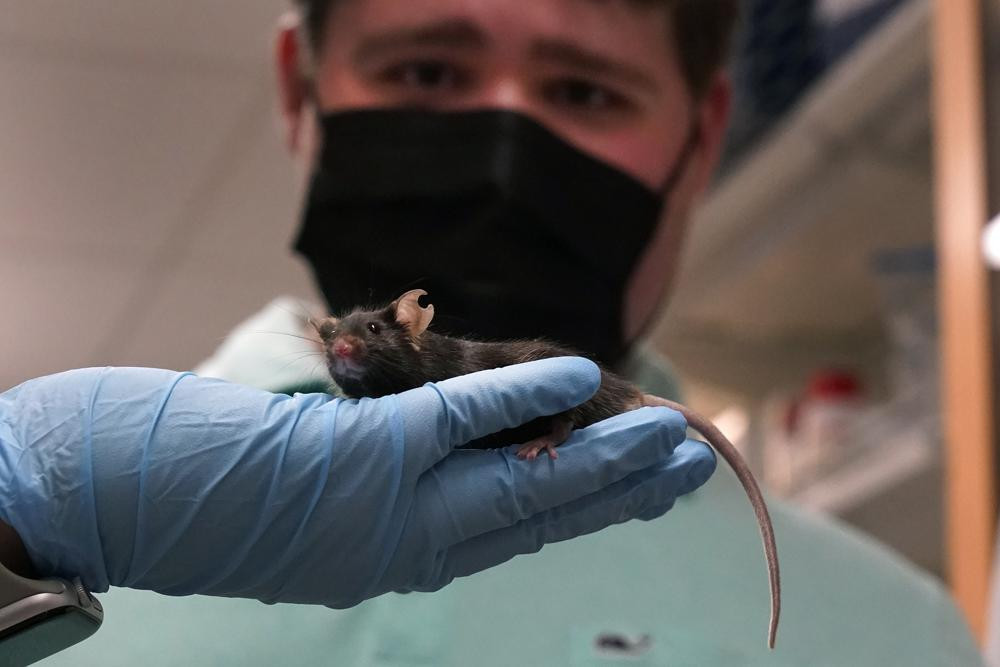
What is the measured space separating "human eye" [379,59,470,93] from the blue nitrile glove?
519 mm

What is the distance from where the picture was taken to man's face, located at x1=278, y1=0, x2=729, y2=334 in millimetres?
1257

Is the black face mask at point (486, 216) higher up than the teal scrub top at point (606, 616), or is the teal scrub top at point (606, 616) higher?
the black face mask at point (486, 216)

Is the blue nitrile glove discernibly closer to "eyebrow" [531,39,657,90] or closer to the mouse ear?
→ the mouse ear

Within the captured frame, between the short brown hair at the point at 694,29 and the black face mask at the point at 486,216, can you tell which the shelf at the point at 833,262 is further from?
the black face mask at the point at 486,216

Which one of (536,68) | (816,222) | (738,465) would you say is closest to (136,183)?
(536,68)

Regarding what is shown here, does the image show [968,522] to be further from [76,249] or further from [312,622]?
[76,249]

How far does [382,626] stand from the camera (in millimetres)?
1365

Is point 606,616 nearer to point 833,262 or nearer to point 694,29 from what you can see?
point 694,29

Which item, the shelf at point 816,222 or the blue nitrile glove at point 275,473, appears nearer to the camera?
the blue nitrile glove at point 275,473

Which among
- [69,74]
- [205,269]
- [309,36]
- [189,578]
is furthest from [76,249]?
[205,269]

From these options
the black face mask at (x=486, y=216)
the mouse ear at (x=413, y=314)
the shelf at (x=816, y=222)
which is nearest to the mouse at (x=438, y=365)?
the mouse ear at (x=413, y=314)

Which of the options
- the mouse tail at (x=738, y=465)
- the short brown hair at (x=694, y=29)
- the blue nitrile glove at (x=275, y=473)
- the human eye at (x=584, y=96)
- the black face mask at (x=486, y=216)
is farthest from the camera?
the short brown hair at (x=694, y=29)

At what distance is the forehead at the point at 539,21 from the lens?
128 cm

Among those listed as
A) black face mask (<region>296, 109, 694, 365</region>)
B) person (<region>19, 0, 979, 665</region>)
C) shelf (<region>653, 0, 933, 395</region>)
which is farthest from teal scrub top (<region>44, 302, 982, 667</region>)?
shelf (<region>653, 0, 933, 395</region>)
